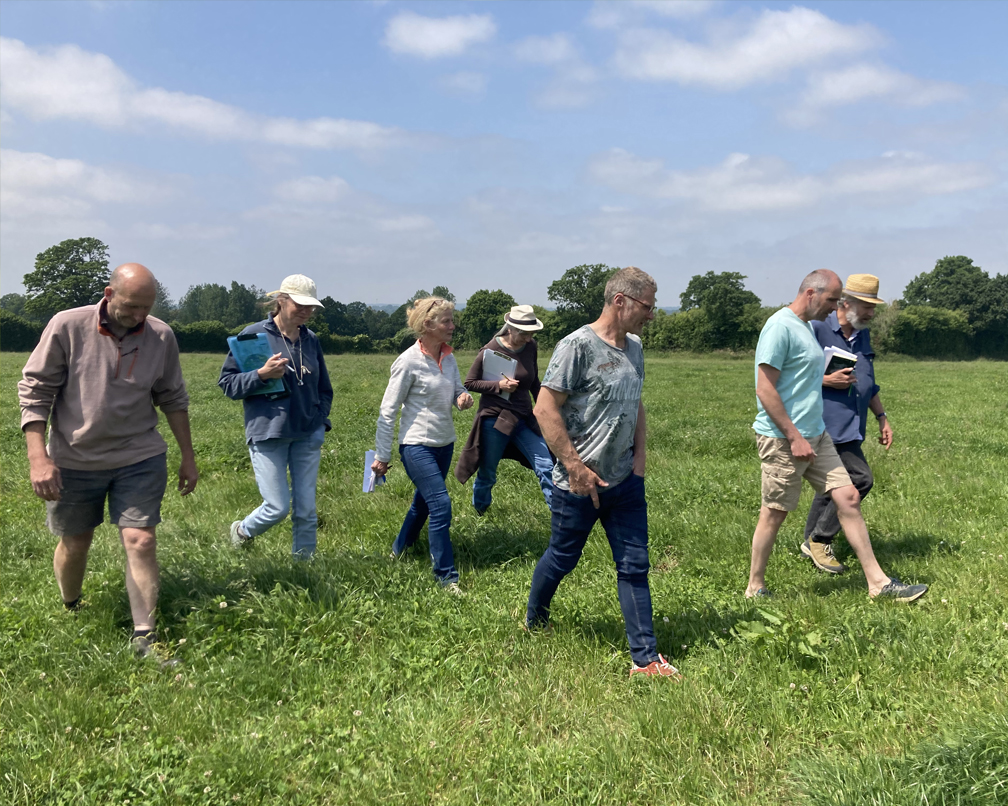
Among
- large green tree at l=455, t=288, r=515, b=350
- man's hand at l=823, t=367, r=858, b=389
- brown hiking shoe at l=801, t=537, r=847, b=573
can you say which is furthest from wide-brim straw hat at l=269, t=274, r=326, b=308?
large green tree at l=455, t=288, r=515, b=350

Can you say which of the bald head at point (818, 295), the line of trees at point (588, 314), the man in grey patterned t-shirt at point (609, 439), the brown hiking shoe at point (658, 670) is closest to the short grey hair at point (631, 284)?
the man in grey patterned t-shirt at point (609, 439)

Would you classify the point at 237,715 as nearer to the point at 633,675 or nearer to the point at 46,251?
the point at 633,675

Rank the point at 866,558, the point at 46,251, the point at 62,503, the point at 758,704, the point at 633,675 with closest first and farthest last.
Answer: the point at 758,704 → the point at 633,675 → the point at 62,503 → the point at 866,558 → the point at 46,251

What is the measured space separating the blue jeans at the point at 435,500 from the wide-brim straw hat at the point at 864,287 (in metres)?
3.31

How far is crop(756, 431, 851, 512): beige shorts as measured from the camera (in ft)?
15.9

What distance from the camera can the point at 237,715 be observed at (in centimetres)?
347

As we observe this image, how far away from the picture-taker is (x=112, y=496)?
4059 mm

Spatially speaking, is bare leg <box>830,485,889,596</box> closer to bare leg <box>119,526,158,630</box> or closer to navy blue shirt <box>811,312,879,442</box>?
navy blue shirt <box>811,312,879,442</box>

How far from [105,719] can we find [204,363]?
1232 inches

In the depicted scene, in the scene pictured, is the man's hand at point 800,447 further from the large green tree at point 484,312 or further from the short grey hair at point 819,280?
the large green tree at point 484,312

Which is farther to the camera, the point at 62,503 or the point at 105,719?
the point at 62,503

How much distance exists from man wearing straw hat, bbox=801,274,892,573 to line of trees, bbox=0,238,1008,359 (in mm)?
41700

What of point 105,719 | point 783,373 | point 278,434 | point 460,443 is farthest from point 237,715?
point 460,443

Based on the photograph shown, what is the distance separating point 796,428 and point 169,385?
160 inches
